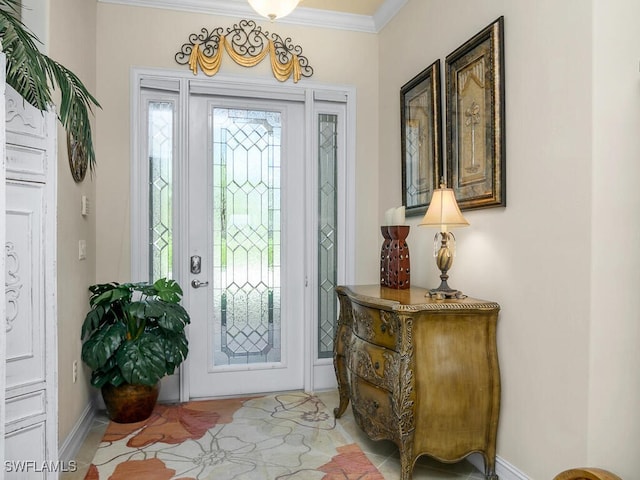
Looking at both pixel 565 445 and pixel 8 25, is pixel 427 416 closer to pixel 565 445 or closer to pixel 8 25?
pixel 565 445

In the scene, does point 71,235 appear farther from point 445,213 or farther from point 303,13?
point 303,13

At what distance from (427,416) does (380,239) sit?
71.8 inches

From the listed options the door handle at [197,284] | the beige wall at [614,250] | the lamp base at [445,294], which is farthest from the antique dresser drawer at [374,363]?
the door handle at [197,284]

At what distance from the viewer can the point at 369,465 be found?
96.5 inches

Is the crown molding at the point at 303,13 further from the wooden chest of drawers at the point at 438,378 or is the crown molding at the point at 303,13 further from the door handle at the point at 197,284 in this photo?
the wooden chest of drawers at the point at 438,378

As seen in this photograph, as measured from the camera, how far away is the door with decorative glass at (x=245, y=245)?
350cm

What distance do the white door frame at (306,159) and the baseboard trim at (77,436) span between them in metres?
0.62

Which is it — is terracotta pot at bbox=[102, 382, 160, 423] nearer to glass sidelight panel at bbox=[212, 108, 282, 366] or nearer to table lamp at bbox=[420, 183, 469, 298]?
glass sidelight panel at bbox=[212, 108, 282, 366]

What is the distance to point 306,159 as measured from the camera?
3650 mm

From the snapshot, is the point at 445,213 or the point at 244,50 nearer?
the point at 445,213

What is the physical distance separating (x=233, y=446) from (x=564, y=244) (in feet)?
6.78

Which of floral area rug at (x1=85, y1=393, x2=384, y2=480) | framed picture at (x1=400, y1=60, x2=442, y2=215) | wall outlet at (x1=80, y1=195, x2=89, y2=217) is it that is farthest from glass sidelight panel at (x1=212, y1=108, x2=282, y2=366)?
framed picture at (x1=400, y1=60, x2=442, y2=215)

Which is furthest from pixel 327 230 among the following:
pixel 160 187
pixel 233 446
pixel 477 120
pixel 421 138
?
pixel 233 446

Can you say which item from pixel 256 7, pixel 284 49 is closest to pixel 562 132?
pixel 256 7
